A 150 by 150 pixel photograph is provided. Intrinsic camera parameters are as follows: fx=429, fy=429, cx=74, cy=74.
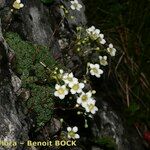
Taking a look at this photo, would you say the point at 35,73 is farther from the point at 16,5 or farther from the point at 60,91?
the point at 16,5

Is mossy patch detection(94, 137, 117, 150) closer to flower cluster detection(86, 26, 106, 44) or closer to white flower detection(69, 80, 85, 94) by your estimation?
white flower detection(69, 80, 85, 94)

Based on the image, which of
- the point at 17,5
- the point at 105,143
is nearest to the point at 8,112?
the point at 17,5

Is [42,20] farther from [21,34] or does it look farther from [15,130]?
[15,130]

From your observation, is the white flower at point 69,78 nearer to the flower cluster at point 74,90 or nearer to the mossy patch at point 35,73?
the flower cluster at point 74,90

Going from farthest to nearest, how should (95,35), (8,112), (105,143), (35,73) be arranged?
(95,35) → (105,143) → (35,73) → (8,112)

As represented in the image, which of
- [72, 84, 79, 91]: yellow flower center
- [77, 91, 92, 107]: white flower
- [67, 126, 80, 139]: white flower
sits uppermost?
[72, 84, 79, 91]: yellow flower center

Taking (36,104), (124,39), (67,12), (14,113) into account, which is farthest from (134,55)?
(14,113)

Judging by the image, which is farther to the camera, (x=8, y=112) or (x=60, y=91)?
(x=60, y=91)

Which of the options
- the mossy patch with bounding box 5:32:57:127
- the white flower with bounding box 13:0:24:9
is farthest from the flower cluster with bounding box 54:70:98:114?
the white flower with bounding box 13:0:24:9
